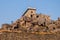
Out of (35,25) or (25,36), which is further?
(35,25)

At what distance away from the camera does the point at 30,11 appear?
275ft

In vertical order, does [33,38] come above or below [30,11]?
below

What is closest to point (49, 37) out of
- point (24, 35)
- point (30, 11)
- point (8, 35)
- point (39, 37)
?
point (39, 37)

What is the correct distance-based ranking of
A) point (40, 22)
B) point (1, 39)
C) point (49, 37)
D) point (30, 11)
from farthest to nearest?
Answer: point (30, 11)
point (40, 22)
point (49, 37)
point (1, 39)

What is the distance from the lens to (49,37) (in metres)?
31.6

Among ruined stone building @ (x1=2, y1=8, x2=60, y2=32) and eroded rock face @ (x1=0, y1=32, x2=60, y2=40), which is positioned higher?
ruined stone building @ (x1=2, y1=8, x2=60, y2=32)

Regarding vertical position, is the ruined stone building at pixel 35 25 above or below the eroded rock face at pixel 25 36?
above

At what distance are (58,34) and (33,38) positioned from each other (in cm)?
419

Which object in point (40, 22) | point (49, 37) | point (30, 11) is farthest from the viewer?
point (30, 11)

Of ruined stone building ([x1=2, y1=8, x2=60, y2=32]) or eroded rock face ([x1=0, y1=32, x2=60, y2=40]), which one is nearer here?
eroded rock face ([x1=0, y1=32, x2=60, y2=40])

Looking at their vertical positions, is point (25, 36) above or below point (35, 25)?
below

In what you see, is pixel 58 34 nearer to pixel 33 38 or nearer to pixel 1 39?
pixel 33 38

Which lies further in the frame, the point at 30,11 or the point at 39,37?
the point at 30,11

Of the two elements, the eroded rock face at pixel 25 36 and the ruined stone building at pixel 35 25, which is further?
the ruined stone building at pixel 35 25
